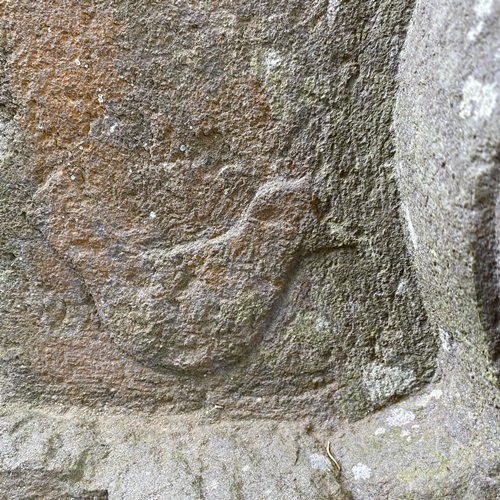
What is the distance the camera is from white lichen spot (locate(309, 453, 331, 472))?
2.86 feet

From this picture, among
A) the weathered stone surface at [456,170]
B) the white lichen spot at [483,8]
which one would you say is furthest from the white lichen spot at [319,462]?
the white lichen spot at [483,8]

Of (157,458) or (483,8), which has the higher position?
(483,8)

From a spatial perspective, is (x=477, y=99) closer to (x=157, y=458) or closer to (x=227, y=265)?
(x=227, y=265)

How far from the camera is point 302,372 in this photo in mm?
937

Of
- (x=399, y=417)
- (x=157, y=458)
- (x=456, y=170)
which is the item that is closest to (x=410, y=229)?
(x=456, y=170)

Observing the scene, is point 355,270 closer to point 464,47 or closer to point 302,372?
point 302,372

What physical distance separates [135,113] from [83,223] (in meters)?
0.18

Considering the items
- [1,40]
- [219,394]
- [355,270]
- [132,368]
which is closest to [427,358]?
[355,270]

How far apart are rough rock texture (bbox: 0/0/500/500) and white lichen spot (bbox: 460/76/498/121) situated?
98 millimetres

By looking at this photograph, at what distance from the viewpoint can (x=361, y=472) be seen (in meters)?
0.86

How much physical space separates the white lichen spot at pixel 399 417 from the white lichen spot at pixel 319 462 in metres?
0.12

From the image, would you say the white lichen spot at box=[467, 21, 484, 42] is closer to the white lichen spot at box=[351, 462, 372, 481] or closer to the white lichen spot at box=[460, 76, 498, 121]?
the white lichen spot at box=[460, 76, 498, 121]

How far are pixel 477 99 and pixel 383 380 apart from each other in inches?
17.8

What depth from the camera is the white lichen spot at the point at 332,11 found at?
83 cm
